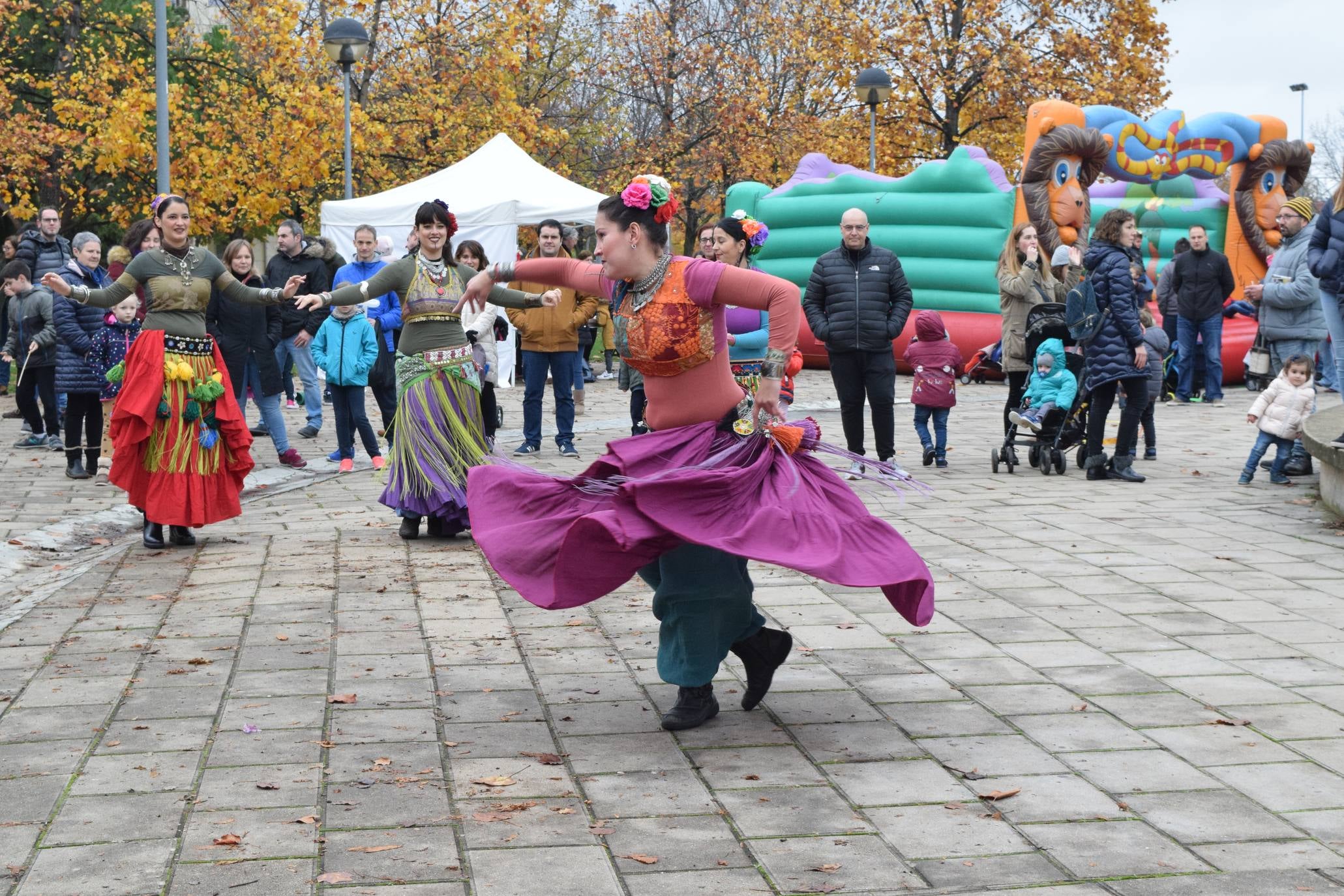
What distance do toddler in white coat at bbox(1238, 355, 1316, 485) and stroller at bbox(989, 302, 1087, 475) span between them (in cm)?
126

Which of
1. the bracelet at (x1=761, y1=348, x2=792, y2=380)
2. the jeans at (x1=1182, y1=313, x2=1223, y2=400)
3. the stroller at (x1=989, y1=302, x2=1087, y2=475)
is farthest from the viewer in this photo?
the jeans at (x1=1182, y1=313, x2=1223, y2=400)

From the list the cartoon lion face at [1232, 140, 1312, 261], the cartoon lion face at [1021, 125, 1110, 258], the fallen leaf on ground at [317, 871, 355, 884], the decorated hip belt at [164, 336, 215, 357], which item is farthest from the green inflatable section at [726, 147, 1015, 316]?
the fallen leaf on ground at [317, 871, 355, 884]

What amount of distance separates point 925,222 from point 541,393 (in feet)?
33.8

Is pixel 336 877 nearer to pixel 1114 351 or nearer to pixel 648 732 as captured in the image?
pixel 648 732

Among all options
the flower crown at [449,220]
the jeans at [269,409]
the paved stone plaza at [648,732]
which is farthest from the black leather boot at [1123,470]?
the jeans at [269,409]

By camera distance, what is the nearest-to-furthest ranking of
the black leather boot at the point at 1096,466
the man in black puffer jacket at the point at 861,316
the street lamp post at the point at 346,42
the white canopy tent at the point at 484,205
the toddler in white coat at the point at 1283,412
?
the toddler in white coat at the point at 1283,412, the man in black puffer jacket at the point at 861,316, the black leather boot at the point at 1096,466, the street lamp post at the point at 346,42, the white canopy tent at the point at 484,205

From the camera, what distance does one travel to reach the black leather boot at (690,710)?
16.4 feet

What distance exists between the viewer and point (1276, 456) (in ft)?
35.8

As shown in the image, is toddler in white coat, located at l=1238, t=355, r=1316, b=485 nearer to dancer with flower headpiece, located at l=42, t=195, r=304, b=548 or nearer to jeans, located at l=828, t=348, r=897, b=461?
jeans, located at l=828, t=348, r=897, b=461

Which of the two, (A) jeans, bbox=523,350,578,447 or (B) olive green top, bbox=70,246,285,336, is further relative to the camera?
(A) jeans, bbox=523,350,578,447

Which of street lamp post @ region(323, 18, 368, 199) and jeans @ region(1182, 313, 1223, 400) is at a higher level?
street lamp post @ region(323, 18, 368, 199)

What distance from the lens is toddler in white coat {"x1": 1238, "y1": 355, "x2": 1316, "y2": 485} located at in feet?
34.9

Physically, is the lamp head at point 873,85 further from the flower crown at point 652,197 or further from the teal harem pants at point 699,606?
the teal harem pants at point 699,606

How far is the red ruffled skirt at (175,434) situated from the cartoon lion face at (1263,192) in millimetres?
15648
